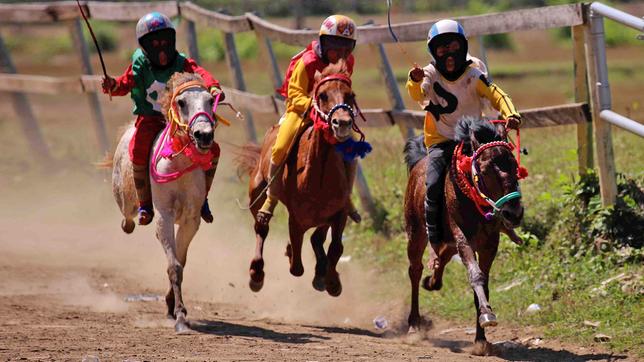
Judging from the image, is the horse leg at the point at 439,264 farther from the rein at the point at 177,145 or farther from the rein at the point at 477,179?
the rein at the point at 177,145

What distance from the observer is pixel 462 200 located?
29.3ft

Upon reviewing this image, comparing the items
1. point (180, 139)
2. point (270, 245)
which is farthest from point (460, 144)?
point (270, 245)

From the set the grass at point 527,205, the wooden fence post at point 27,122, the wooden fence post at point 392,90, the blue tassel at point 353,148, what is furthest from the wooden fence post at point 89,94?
the blue tassel at point 353,148

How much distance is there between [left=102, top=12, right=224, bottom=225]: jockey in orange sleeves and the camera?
10.4 metres

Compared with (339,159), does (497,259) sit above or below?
below

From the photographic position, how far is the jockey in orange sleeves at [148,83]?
10.4 m

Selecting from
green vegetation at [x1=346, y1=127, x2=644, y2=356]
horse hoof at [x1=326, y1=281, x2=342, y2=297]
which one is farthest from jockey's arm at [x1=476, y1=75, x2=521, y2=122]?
horse hoof at [x1=326, y1=281, x2=342, y2=297]

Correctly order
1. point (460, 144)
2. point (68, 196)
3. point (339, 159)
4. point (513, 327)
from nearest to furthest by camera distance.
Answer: point (460, 144)
point (513, 327)
point (339, 159)
point (68, 196)

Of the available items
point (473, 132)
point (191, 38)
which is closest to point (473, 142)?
point (473, 132)

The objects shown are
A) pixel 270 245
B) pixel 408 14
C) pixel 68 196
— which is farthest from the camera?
pixel 408 14

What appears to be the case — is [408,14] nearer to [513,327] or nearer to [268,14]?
[268,14]

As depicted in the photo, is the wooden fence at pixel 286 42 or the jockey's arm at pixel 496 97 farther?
the wooden fence at pixel 286 42

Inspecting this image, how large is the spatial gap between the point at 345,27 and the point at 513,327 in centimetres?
319

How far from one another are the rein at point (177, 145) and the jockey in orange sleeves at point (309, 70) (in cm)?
77
